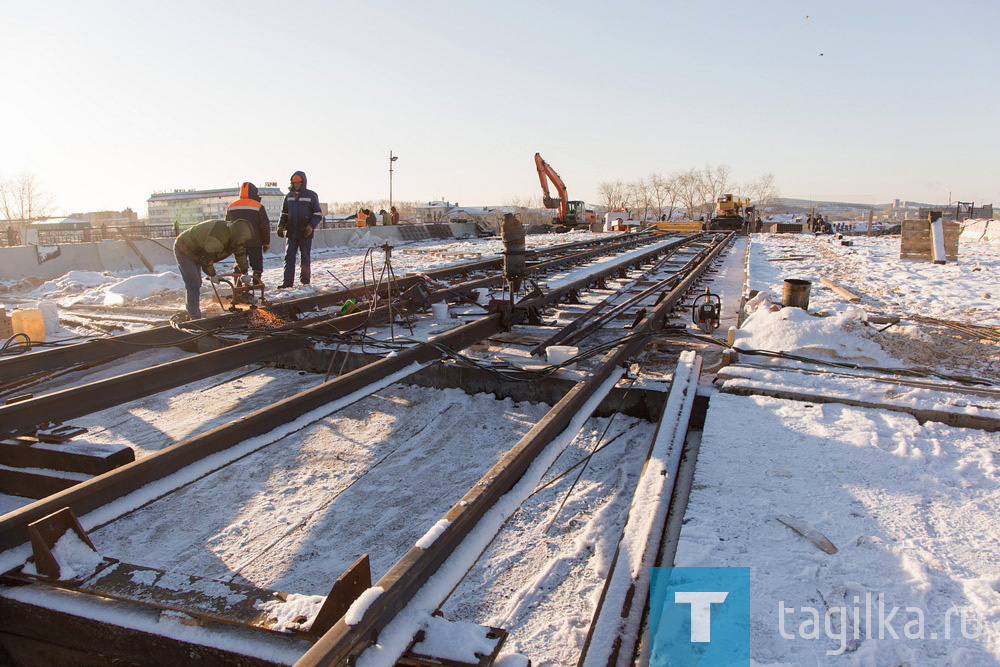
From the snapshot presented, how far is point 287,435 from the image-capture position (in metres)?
3.77

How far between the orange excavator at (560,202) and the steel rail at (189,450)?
30328mm

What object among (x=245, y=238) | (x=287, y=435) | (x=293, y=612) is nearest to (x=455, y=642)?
(x=293, y=612)

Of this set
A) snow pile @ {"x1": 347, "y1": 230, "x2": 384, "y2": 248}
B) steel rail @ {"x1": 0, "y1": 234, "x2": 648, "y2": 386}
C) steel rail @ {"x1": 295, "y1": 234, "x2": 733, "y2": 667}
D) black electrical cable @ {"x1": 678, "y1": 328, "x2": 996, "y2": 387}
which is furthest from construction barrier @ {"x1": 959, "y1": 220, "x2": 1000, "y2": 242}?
steel rail @ {"x1": 295, "y1": 234, "x2": 733, "y2": 667}

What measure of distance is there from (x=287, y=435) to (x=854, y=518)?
3162 millimetres

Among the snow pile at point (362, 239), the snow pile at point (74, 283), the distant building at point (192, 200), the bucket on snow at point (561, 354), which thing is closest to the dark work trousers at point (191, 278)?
the bucket on snow at point (561, 354)

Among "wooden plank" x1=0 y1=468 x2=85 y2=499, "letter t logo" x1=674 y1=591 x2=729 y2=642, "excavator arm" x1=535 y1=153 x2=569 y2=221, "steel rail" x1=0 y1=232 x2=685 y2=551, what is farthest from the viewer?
"excavator arm" x1=535 y1=153 x2=569 y2=221

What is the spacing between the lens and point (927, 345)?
19.2 ft

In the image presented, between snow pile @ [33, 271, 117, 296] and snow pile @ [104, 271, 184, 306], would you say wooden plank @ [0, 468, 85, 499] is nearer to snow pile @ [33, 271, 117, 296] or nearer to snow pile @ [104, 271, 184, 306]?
snow pile @ [104, 271, 184, 306]

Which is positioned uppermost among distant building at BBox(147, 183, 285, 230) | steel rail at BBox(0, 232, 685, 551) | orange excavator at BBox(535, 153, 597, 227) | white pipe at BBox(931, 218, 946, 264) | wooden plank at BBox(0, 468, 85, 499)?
distant building at BBox(147, 183, 285, 230)

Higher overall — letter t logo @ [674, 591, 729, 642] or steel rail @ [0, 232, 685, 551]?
steel rail @ [0, 232, 685, 551]

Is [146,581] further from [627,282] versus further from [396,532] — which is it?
[627,282]

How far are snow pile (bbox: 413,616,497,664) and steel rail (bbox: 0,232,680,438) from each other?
10.4 ft

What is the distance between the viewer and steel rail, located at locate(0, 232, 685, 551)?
236 centimetres

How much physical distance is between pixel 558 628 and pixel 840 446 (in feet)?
7.04
